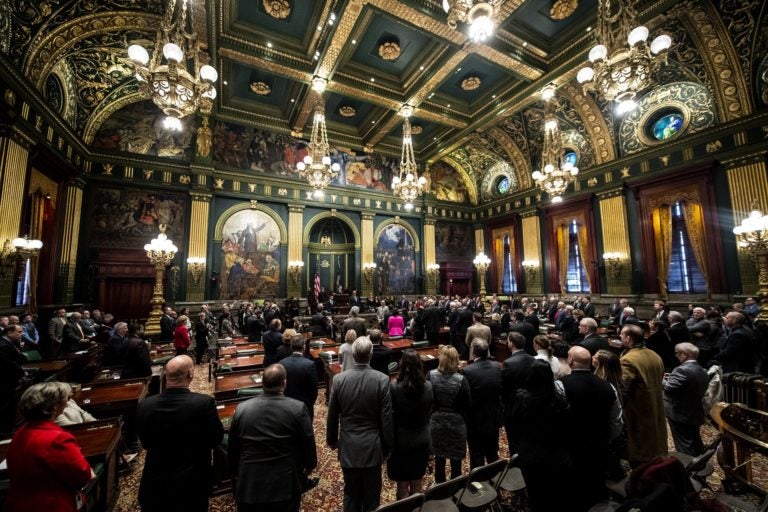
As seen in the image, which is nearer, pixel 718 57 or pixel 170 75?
pixel 170 75

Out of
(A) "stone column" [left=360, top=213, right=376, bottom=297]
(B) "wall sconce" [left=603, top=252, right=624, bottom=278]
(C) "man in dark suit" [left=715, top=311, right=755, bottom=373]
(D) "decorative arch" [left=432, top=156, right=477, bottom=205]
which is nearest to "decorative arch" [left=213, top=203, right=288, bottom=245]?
(A) "stone column" [left=360, top=213, right=376, bottom=297]

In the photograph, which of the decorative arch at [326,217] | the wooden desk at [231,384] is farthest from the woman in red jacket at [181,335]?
the decorative arch at [326,217]

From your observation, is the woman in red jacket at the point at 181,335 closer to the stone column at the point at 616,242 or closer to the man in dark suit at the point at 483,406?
the man in dark suit at the point at 483,406

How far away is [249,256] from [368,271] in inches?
216

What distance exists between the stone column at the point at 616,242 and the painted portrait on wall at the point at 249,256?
13669mm

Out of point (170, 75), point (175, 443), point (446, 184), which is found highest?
point (446, 184)

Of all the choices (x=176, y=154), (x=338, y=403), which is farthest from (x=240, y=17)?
(x=338, y=403)

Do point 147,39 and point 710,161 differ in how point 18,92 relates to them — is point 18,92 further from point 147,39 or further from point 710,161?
point 710,161

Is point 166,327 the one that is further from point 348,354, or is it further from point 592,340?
point 592,340

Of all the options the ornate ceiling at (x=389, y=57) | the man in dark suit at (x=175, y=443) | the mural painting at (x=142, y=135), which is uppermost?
the ornate ceiling at (x=389, y=57)

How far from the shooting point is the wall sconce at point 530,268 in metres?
15.4

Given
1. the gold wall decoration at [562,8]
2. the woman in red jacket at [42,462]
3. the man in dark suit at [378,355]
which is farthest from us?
the gold wall decoration at [562,8]

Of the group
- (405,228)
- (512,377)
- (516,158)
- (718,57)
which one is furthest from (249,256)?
(718,57)

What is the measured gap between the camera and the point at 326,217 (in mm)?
15875
